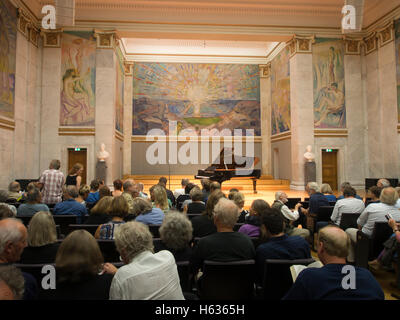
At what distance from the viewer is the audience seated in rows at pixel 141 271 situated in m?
1.73

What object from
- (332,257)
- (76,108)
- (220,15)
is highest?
(220,15)

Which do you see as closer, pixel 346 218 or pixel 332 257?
pixel 332 257

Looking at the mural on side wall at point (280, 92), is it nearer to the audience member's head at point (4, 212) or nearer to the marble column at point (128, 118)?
the marble column at point (128, 118)

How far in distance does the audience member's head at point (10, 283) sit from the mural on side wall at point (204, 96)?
1843 centimetres

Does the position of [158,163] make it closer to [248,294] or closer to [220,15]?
[220,15]

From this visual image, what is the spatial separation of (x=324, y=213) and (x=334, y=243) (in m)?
3.84

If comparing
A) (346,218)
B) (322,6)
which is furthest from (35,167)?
(322,6)

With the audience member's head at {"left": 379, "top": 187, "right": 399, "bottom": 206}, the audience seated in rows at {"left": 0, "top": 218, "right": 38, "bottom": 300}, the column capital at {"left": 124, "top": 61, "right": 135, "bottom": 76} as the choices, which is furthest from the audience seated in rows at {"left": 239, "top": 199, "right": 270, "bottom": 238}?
the column capital at {"left": 124, "top": 61, "right": 135, "bottom": 76}

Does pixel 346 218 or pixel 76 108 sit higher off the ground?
pixel 76 108

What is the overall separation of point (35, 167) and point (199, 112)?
10.8 metres

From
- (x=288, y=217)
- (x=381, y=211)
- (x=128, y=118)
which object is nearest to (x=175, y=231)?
(x=288, y=217)

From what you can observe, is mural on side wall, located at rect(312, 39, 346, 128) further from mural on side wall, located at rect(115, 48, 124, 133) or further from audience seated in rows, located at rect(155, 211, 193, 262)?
audience seated in rows, located at rect(155, 211, 193, 262)

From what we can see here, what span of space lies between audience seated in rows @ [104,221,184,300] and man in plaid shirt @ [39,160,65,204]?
15.3 feet

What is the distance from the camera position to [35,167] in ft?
43.8
